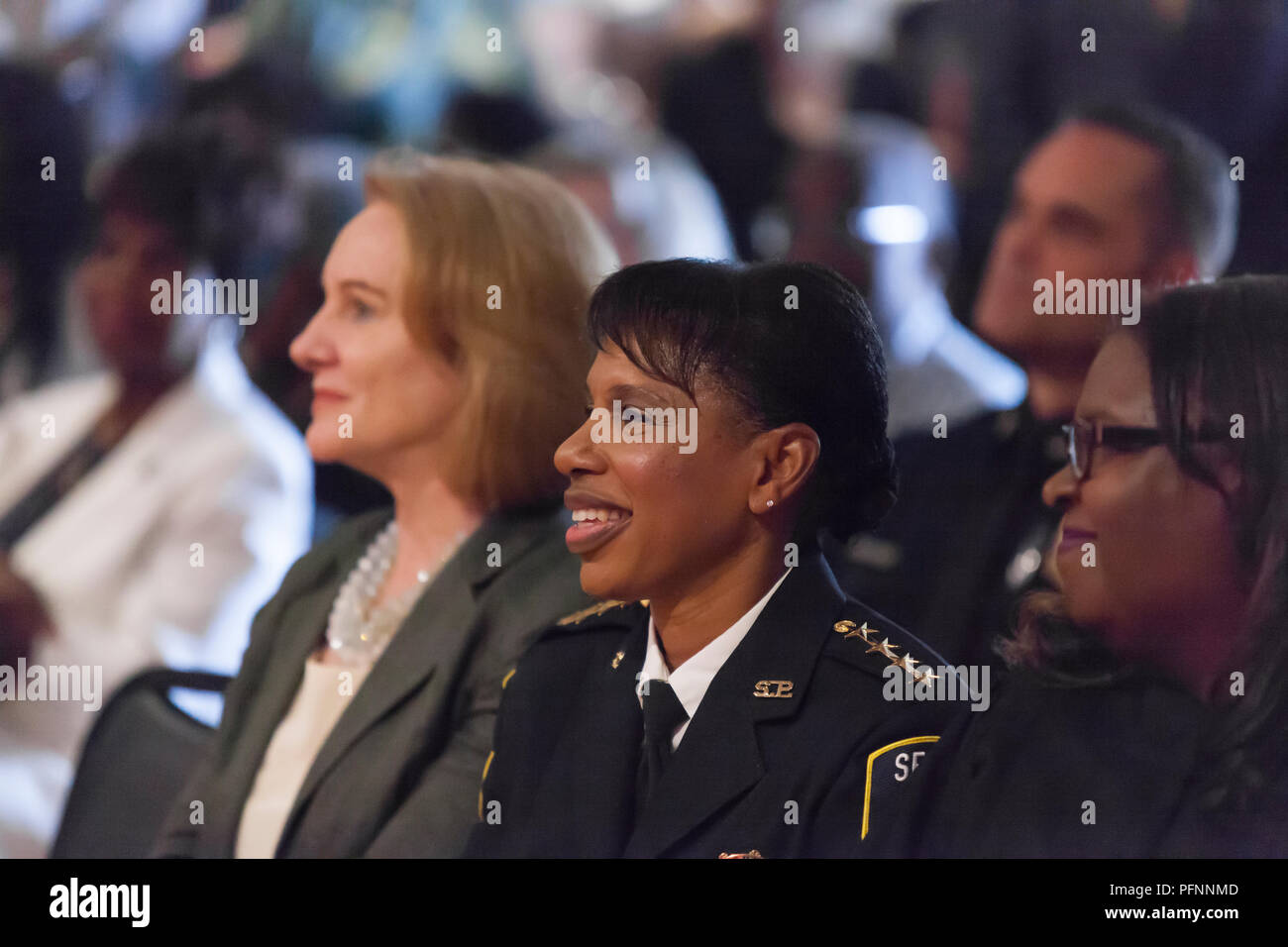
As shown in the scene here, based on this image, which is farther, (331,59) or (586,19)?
(586,19)

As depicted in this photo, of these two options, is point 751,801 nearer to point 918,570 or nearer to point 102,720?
point 918,570

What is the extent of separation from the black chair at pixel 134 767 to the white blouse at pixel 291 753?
0.19m

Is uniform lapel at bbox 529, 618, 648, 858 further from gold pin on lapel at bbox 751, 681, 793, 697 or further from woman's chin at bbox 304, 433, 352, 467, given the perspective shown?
woman's chin at bbox 304, 433, 352, 467

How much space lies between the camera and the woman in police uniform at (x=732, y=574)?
1.80 meters

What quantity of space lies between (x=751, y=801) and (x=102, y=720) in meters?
1.19

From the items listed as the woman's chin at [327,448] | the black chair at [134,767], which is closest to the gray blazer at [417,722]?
the black chair at [134,767]

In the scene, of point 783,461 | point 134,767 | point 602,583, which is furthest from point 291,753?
point 783,461

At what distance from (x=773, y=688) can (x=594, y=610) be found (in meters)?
0.35

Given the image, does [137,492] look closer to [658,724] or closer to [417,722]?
[417,722]

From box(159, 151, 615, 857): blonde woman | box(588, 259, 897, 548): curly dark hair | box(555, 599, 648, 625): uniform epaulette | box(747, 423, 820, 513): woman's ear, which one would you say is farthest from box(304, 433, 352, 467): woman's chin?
box(747, 423, 820, 513): woman's ear
